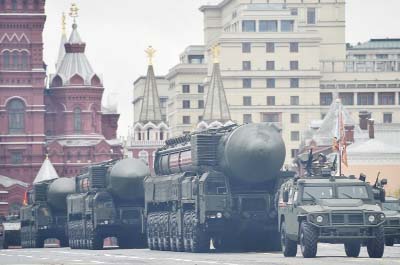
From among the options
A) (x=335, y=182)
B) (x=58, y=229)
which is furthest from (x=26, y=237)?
(x=335, y=182)

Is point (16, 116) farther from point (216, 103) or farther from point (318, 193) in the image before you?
point (318, 193)

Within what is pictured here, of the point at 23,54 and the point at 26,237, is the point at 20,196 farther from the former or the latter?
the point at 26,237

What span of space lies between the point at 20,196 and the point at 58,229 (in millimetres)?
51639

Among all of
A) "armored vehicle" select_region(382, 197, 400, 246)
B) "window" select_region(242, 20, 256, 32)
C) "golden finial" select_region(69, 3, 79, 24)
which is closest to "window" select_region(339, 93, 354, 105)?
"window" select_region(242, 20, 256, 32)

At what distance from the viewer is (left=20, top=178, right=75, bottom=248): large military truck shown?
82.5m

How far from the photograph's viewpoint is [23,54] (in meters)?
135

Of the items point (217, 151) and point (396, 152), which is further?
point (396, 152)

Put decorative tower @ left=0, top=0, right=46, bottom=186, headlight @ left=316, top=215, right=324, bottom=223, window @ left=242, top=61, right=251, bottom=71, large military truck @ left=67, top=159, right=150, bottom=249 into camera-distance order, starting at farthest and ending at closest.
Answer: window @ left=242, top=61, right=251, bottom=71 < decorative tower @ left=0, top=0, right=46, bottom=186 < large military truck @ left=67, top=159, right=150, bottom=249 < headlight @ left=316, top=215, right=324, bottom=223

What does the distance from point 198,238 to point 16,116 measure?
85.3 metres

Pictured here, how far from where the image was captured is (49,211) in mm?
83625

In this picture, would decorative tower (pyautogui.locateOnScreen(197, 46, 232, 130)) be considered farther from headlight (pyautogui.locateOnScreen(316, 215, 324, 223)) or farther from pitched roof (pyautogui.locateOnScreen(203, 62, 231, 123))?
headlight (pyautogui.locateOnScreen(316, 215, 324, 223))

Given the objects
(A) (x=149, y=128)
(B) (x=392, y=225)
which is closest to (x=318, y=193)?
(B) (x=392, y=225)

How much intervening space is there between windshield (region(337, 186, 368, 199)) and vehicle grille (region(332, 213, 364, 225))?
1.37 m

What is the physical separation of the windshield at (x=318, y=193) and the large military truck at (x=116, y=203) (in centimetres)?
2263
